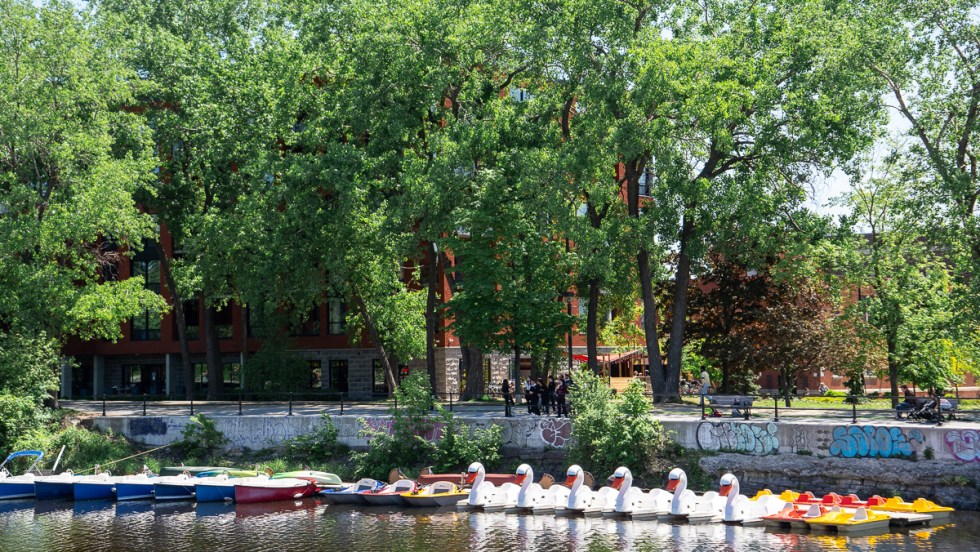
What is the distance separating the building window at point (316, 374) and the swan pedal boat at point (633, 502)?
34.5 m

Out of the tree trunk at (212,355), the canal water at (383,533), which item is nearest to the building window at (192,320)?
the tree trunk at (212,355)

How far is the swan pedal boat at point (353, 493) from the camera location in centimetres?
3531

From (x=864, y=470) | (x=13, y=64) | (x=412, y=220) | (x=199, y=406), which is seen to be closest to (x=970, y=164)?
(x=864, y=470)

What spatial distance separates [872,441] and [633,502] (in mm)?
7476

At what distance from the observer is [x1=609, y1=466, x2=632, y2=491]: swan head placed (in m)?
31.7

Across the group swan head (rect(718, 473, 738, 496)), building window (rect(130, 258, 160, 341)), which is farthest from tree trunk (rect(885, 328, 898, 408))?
building window (rect(130, 258, 160, 341))

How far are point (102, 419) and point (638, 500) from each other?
25486 mm

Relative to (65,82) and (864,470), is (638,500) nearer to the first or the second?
(864,470)

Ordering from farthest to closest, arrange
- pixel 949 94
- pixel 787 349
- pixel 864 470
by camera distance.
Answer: pixel 787 349 < pixel 949 94 < pixel 864 470

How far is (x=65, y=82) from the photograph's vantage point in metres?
44.8

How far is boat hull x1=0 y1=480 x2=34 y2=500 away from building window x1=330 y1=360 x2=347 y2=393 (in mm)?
25113

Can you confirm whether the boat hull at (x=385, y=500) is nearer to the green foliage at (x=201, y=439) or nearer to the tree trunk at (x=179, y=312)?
the green foliage at (x=201, y=439)

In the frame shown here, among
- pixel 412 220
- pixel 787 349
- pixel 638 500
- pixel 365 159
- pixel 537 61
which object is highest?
pixel 537 61

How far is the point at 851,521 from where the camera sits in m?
27.2
